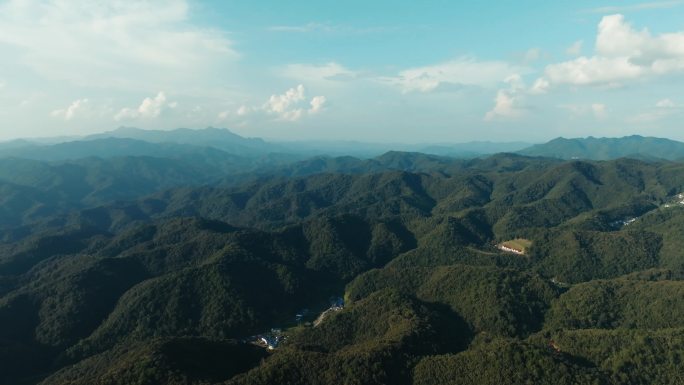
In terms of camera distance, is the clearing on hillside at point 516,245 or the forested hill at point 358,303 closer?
the forested hill at point 358,303

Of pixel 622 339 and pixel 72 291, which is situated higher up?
pixel 622 339

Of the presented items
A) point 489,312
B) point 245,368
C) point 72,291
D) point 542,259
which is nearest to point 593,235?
point 542,259

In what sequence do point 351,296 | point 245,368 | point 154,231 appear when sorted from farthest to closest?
point 154,231 < point 351,296 < point 245,368

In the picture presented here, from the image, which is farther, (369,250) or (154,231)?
(154,231)

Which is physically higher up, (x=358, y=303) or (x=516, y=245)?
(x=516, y=245)

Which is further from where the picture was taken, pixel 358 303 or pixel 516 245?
pixel 516 245

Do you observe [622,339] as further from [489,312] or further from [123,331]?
[123,331]

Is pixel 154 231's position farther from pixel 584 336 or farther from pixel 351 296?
pixel 584 336

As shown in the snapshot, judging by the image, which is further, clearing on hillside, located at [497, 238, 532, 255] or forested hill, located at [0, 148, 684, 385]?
clearing on hillside, located at [497, 238, 532, 255]

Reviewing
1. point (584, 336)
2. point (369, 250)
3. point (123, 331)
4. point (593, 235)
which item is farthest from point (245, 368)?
point (593, 235)

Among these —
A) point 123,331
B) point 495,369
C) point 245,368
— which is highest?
point 495,369

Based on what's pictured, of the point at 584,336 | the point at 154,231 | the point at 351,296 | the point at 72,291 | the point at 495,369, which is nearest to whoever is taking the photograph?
the point at 495,369
